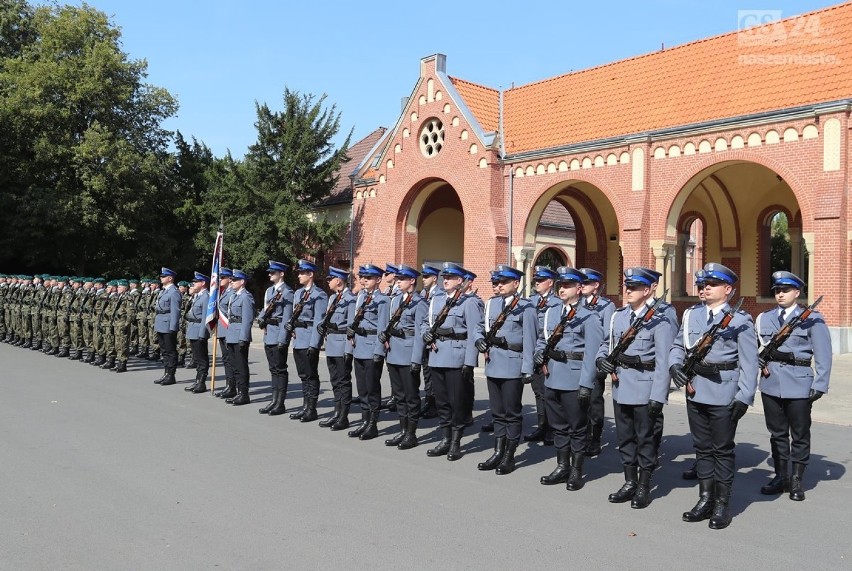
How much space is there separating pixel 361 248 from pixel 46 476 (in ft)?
61.4

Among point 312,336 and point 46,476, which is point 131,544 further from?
point 312,336

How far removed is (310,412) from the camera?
8727 millimetres

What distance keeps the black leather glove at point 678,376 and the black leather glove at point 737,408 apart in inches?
13.6

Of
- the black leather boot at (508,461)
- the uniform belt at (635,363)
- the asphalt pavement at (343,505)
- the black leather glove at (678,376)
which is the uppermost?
the uniform belt at (635,363)

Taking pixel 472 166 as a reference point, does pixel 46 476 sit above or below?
below

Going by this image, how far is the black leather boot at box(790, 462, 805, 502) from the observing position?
5700mm

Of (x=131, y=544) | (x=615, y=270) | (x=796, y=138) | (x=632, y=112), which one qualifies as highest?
(x=632, y=112)

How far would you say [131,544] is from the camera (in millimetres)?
4402

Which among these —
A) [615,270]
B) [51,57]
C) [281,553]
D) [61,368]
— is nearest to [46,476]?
[281,553]

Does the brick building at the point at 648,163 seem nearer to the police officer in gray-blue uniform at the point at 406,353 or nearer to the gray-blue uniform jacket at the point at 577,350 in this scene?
the police officer in gray-blue uniform at the point at 406,353

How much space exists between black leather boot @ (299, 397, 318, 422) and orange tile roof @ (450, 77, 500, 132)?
→ 1386 centimetres

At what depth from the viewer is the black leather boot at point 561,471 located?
20.0 ft

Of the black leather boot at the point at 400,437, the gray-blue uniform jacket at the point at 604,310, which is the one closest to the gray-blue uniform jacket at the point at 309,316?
the black leather boot at the point at 400,437

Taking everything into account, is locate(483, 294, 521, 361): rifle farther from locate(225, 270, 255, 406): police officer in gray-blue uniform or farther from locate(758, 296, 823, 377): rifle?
locate(225, 270, 255, 406): police officer in gray-blue uniform
